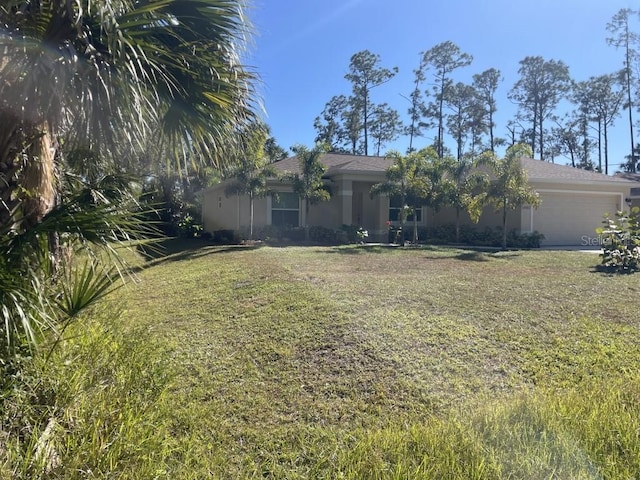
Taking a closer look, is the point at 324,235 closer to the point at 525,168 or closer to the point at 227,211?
the point at 227,211

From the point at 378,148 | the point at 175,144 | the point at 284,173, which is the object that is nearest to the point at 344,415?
the point at 175,144

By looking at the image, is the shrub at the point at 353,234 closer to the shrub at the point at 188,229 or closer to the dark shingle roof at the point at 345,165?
the dark shingle roof at the point at 345,165

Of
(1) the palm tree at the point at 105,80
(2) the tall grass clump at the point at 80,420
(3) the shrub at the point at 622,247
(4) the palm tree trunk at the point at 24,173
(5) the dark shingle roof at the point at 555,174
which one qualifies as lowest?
(2) the tall grass clump at the point at 80,420

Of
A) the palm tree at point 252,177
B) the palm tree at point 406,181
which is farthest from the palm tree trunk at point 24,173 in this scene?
the palm tree at point 406,181

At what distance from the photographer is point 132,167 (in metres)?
5.29

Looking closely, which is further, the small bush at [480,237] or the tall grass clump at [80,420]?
the small bush at [480,237]

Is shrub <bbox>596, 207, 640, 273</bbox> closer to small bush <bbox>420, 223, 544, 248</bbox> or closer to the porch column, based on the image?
small bush <bbox>420, 223, 544, 248</bbox>

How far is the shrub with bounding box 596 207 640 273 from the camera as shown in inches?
426

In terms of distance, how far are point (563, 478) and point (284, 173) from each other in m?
15.3

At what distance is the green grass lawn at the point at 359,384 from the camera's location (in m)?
3.26

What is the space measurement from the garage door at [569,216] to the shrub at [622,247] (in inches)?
307

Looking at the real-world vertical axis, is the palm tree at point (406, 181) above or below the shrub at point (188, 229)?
above

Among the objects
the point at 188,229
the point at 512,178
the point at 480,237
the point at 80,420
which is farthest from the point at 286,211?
the point at 80,420

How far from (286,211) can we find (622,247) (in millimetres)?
12544
